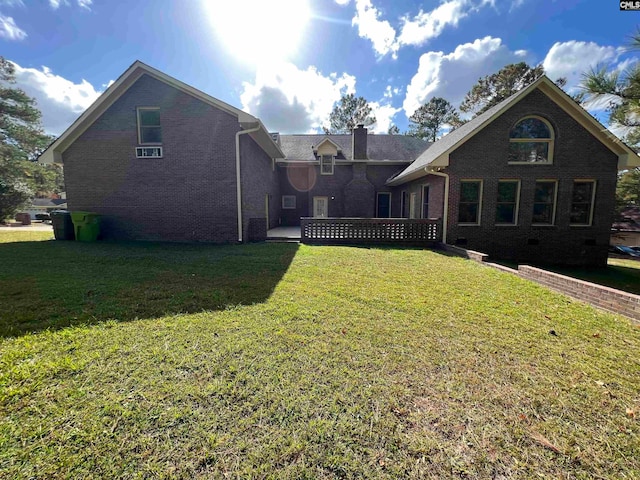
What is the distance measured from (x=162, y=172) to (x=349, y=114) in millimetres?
31131

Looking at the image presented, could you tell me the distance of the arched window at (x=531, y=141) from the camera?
10336 millimetres

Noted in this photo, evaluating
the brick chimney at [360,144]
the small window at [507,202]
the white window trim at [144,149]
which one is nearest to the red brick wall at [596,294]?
the small window at [507,202]

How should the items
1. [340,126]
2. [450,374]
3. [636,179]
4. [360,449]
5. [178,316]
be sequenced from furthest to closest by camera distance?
[340,126] → [636,179] → [178,316] → [450,374] → [360,449]

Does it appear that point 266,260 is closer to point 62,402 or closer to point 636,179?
point 62,402

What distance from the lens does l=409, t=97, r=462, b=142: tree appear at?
3403 cm

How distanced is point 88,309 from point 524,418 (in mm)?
5331

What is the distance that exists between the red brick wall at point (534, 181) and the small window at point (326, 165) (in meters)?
9.00

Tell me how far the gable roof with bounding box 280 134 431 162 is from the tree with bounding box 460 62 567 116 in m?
14.2

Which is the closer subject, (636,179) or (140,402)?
(140,402)

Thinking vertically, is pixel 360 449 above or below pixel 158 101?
below

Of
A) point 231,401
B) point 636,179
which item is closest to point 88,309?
point 231,401

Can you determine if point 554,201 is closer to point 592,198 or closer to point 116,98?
→ point 592,198

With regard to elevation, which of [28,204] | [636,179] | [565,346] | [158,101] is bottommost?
[565,346]

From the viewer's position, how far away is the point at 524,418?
2.12 metres
